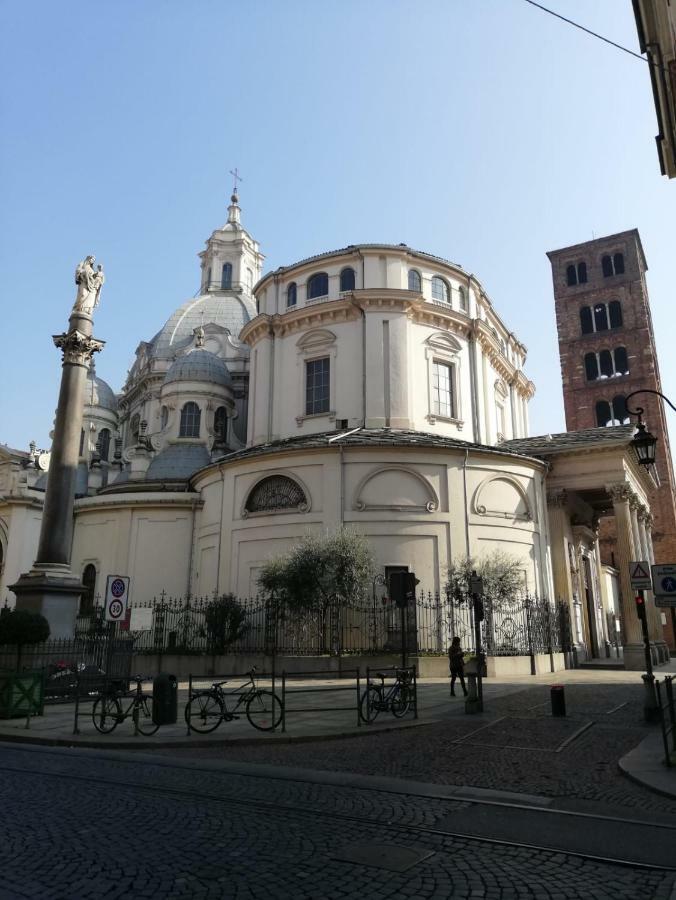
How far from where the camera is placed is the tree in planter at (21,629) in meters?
15.8

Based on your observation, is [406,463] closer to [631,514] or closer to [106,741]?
[631,514]

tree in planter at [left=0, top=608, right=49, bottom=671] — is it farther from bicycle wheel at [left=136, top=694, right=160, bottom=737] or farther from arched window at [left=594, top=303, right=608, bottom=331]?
arched window at [left=594, top=303, right=608, bottom=331]

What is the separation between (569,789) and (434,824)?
2260mm

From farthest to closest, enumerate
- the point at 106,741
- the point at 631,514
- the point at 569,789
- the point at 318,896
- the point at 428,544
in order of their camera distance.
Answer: the point at 631,514 → the point at 428,544 → the point at 106,741 → the point at 569,789 → the point at 318,896

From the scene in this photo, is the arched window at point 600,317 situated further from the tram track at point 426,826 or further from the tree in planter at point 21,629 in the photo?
the tram track at point 426,826

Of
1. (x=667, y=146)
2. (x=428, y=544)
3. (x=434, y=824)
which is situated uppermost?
(x=667, y=146)

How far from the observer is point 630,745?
10375mm

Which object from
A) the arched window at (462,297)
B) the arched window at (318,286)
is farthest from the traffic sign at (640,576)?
the arched window at (318,286)

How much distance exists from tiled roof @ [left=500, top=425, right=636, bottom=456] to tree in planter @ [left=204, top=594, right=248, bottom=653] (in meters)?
14.4

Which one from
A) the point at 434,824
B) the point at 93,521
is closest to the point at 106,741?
the point at 434,824

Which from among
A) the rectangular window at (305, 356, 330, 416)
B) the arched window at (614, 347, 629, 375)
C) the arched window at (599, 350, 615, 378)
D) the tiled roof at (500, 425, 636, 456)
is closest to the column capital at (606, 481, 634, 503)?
the tiled roof at (500, 425, 636, 456)

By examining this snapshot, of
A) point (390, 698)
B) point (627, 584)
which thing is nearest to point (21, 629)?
point (390, 698)

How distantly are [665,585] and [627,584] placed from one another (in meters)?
17.7

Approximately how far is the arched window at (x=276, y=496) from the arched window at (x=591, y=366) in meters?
33.9
